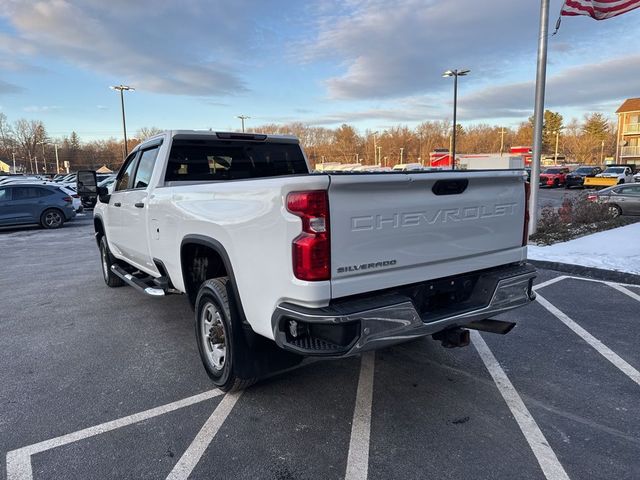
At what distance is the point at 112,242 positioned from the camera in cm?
661

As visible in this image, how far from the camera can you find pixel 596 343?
15.2 ft

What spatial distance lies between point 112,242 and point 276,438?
458 cm

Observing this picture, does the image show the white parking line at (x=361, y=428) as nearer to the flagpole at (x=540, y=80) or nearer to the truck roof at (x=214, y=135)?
the truck roof at (x=214, y=135)

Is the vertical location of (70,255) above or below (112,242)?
below

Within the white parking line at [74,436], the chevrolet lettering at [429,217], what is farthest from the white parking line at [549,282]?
the white parking line at [74,436]

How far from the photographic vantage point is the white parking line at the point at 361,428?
274cm

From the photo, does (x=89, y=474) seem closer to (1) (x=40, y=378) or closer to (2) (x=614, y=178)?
(1) (x=40, y=378)

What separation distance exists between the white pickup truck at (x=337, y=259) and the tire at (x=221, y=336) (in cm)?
1

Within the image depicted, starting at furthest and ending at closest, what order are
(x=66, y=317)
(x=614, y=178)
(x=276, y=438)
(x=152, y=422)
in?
1. (x=614, y=178)
2. (x=66, y=317)
3. (x=152, y=422)
4. (x=276, y=438)

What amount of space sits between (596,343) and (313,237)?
11.7 ft

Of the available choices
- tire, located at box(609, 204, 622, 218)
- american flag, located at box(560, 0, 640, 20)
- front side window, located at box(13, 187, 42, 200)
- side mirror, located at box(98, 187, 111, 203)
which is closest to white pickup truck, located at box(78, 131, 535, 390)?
side mirror, located at box(98, 187, 111, 203)

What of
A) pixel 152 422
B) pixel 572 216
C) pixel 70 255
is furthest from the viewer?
pixel 572 216

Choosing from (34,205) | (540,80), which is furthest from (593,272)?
(34,205)

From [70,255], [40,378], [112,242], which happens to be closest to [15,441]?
[40,378]
